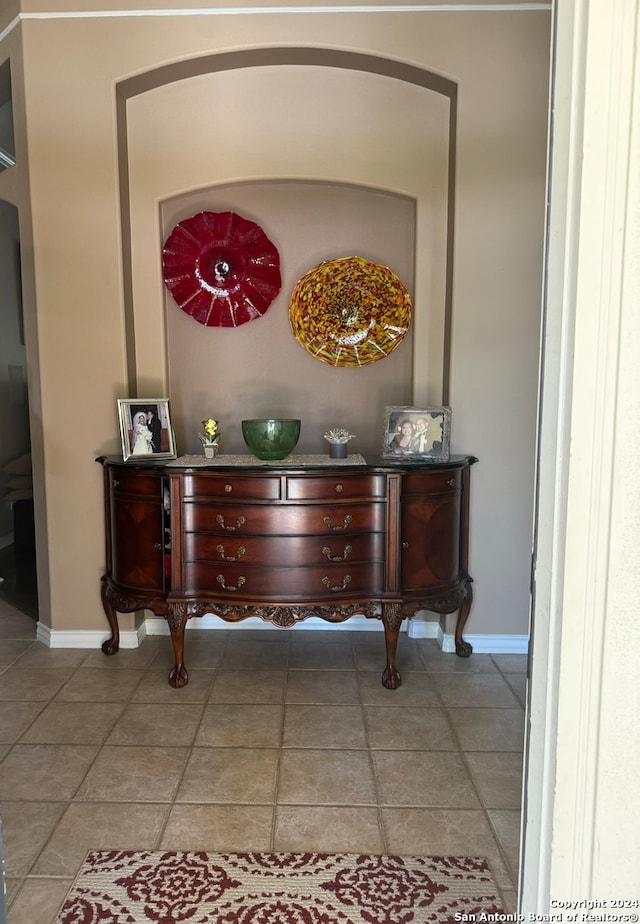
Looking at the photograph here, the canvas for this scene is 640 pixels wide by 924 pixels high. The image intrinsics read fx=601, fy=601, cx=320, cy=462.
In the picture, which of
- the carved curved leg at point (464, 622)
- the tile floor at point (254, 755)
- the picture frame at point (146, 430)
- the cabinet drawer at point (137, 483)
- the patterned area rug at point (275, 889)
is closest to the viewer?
the patterned area rug at point (275, 889)

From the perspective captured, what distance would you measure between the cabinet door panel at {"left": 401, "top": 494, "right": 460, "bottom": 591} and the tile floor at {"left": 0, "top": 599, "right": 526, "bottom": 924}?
46cm

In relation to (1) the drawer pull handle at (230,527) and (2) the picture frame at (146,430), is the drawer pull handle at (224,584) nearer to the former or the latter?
(1) the drawer pull handle at (230,527)

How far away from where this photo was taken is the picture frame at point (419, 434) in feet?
8.81

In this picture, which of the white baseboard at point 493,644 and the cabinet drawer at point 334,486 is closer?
the cabinet drawer at point 334,486

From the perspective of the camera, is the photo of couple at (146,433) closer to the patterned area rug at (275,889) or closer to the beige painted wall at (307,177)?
the beige painted wall at (307,177)

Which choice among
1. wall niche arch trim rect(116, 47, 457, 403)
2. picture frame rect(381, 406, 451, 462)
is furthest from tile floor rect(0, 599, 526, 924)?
wall niche arch trim rect(116, 47, 457, 403)

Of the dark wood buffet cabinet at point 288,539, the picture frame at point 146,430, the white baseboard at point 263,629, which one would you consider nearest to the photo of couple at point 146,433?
the picture frame at point 146,430

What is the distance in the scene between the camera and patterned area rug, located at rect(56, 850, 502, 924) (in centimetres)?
144

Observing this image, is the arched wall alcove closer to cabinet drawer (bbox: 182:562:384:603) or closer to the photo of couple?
the photo of couple

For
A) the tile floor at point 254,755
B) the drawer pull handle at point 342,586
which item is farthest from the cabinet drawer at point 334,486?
the tile floor at point 254,755

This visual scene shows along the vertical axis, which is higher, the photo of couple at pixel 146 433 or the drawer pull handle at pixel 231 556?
the photo of couple at pixel 146 433

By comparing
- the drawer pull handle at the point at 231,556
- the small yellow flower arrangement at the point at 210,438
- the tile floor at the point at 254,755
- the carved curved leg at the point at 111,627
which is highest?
the small yellow flower arrangement at the point at 210,438

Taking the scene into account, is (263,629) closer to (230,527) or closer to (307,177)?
(230,527)

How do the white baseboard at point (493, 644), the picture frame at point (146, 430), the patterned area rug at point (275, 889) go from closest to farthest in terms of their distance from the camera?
1. the patterned area rug at point (275, 889)
2. the picture frame at point (146, 430)
3. the white baseboard at point (493, 644)
